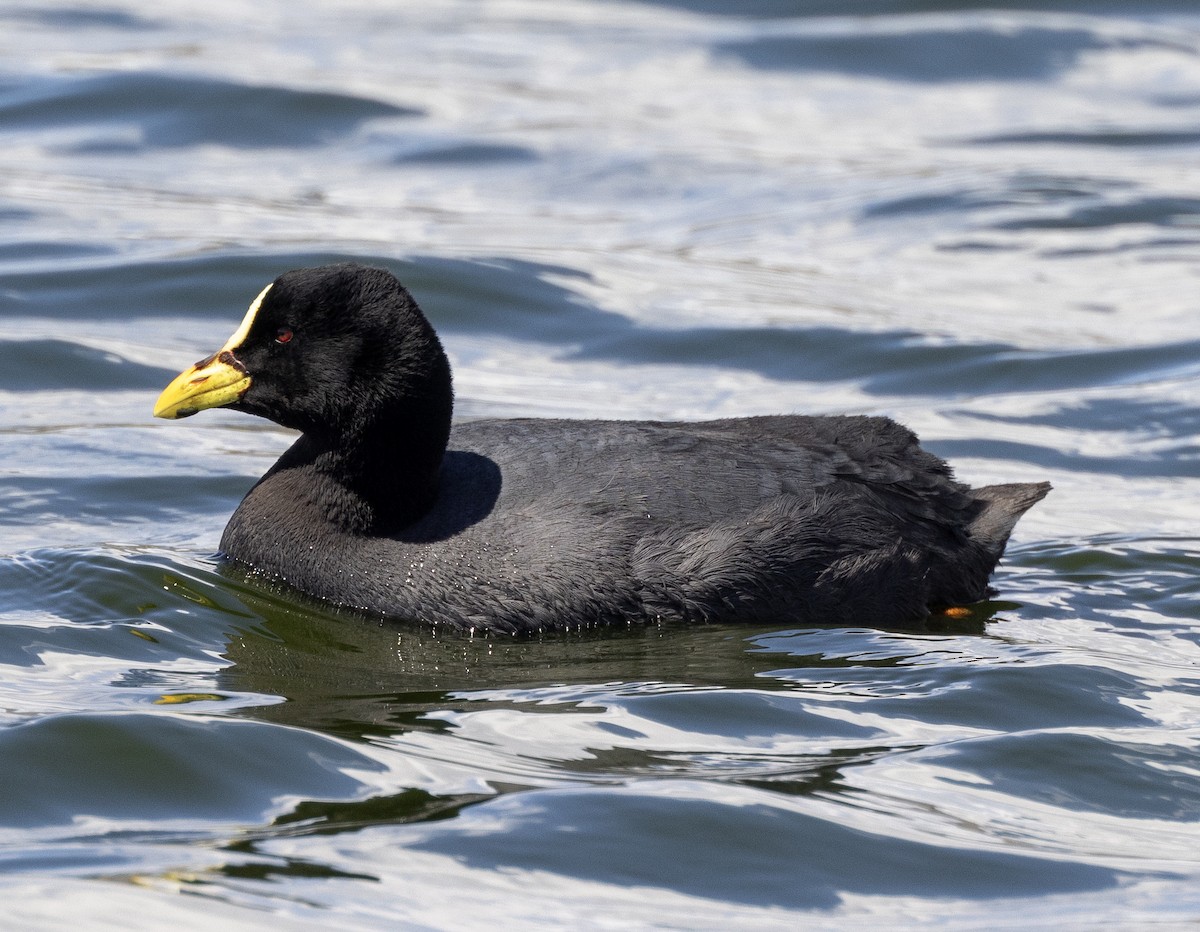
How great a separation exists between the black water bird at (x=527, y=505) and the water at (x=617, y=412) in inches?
5.7

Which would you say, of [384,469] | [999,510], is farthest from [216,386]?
[999,510]

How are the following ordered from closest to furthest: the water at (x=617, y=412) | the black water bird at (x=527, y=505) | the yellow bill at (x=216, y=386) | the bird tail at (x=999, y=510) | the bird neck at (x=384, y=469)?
the water at (x=617, y=412), the black water bird at (x=527, y=505), the bird neck at (x=384, y=469), the yellow bill at (x=216, y=386), the bird tail at (x=999, y=510)

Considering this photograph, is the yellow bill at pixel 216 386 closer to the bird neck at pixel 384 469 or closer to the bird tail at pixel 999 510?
the bird neck at pixel 384 469

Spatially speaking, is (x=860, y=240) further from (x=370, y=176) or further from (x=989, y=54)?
(x=989, y=54)

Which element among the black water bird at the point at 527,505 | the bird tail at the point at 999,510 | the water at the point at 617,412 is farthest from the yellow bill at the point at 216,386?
the bird tail at the point at 999,510

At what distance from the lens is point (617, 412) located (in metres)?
9.11

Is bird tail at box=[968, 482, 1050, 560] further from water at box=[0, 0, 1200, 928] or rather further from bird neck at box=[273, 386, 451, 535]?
bird neck at box=[273, 386, 451, 535]

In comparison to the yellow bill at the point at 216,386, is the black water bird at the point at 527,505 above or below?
below

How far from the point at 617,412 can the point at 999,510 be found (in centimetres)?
274

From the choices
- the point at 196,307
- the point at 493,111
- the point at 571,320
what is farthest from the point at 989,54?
the point at 196,307

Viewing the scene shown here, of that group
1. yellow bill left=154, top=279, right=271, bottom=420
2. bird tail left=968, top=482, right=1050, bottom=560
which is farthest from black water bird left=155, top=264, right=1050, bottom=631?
bird tail left=968, top=482, right=1050, bottom=560

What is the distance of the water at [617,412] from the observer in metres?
4.54

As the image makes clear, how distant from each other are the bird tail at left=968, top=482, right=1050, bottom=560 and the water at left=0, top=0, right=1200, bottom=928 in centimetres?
27

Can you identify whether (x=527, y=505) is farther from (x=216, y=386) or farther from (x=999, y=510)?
(x=999, y=510)
